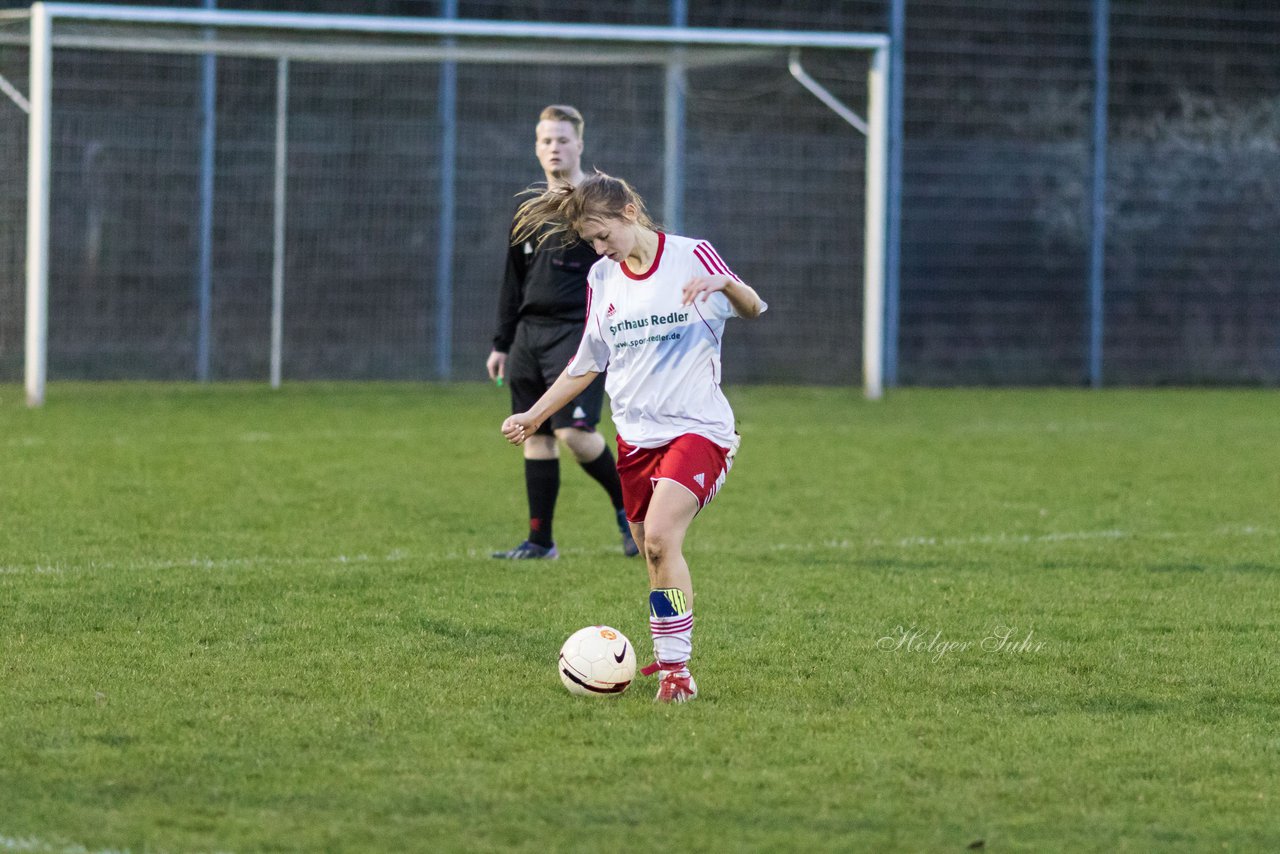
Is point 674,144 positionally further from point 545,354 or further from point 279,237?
point 545,354

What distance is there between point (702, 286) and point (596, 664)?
1.16m

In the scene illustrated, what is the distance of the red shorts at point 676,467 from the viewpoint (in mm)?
5367

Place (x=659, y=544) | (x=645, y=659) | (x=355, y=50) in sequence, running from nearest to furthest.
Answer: (x=659, y=544), (x=645, y=659), (x=355, y=50)

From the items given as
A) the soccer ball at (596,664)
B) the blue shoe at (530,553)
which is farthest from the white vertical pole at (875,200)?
the soccer ball at (596,664)

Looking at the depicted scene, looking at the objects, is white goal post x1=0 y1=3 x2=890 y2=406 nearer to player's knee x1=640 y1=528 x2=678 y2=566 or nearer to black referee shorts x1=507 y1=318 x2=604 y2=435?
black referee shorts x1=507 y1=318 x2=604 y2=435

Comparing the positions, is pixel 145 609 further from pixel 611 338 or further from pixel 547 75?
pixel 547 75

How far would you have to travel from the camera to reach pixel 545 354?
8016 mm

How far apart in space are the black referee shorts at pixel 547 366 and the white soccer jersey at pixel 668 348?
2353 millimetres

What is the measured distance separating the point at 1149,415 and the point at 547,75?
6.85 m

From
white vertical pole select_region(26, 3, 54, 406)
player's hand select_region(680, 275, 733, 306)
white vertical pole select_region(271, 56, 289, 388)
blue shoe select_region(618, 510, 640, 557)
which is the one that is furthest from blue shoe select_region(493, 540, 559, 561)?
white vertical pole select_region(271, 56, 289, 388)

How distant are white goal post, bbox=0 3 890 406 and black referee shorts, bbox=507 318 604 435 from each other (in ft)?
25.9

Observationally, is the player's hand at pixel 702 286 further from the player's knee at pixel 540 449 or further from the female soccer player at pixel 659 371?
the player's knee at pixel 540 449

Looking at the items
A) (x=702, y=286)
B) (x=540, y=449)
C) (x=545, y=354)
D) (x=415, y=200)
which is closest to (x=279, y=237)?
(x=415, y=200)

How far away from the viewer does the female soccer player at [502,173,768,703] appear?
531 centimetres
